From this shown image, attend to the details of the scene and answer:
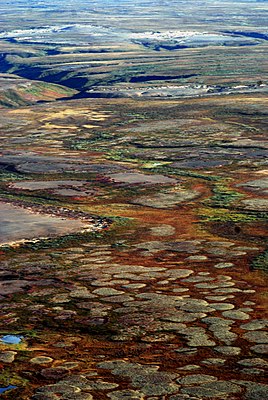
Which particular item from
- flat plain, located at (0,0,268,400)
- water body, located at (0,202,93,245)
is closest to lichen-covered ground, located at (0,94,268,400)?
flat plain, located at (0,0,268,400)

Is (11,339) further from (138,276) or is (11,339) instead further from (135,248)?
(135,248)

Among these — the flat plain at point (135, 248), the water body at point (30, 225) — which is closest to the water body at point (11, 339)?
the flat plain at point (135, 248)

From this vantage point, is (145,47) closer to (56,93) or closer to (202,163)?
(56,93)

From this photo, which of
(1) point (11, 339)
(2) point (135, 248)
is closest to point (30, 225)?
(2) point (135, 248)

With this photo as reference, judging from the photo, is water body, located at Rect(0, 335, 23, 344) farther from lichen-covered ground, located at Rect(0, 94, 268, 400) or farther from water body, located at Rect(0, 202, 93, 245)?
water body, located at Rect(0, 202, 93, 245)

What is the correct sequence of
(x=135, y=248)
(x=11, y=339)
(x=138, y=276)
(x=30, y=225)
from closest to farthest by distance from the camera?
(x=11, y=339), (x=138, y=276), (x=135, y=248), (x=30, y=225)

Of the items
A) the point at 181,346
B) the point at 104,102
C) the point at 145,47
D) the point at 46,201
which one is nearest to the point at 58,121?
the point at 104,102

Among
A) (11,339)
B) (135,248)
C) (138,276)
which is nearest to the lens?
(11,339)

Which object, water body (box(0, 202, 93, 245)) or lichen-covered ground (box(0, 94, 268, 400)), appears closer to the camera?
lichen-covered ground (box(0, 94, 268, 400))
